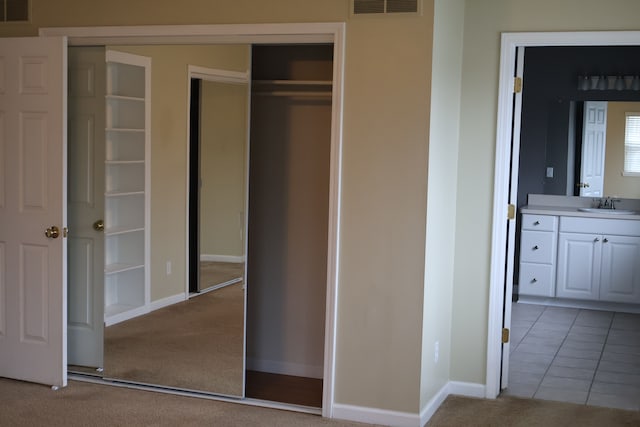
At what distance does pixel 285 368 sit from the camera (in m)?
5.14

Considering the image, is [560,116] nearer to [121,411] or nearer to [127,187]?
[127,187]

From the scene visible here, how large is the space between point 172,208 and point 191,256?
31 centimetres

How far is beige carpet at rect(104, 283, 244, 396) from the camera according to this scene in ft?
15.1

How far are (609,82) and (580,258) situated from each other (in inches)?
68.3

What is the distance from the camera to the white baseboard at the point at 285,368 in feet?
16.7

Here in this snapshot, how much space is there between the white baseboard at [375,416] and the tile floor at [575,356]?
36.9 inches

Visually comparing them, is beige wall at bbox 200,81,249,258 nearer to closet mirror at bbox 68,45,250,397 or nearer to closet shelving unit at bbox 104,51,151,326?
closet mirror at bbox 68,45,250,397

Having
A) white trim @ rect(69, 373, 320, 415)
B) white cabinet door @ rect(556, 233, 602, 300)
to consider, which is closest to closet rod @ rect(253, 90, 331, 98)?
white trim @ rect(69, 373, 320, 415)

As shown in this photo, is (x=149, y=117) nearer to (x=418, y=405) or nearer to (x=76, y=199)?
(x=76, y=199)

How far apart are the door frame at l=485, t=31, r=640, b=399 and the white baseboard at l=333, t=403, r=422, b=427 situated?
752 mm

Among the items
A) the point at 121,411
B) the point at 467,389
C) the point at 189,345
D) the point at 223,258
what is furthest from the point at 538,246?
the point at 121,411

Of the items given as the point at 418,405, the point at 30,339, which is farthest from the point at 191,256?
the point at 418,405

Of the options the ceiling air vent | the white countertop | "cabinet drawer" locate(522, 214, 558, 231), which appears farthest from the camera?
"cabinet drawer" locate(522, 214, 558, 231)

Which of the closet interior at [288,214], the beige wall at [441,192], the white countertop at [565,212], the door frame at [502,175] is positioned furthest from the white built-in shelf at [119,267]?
the white countertop at [565,212]
